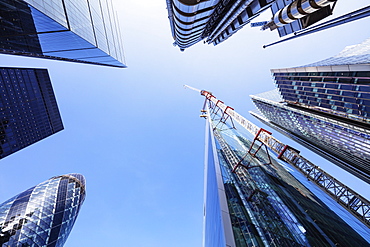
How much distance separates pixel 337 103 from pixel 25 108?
425ft

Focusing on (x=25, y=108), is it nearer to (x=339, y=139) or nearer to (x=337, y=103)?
(x=337, y=103)

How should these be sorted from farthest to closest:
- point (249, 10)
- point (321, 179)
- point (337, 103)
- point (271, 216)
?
point (337, 103), point (249, 10), point (321, 179), point (271, 216)

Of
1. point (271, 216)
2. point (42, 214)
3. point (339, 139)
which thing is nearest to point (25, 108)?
point (42, 214)

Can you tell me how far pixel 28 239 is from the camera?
159ft

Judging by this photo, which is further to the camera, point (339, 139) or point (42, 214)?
point (339, 139)

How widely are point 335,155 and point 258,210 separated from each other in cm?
8338

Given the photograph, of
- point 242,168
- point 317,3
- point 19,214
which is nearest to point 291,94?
point 317,3

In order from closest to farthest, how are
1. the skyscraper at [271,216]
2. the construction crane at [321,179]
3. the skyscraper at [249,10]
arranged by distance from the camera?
1. the skyscraper at [271,216]
2. the construction crane at [321,179]
3. the skyscraper at [249,10]

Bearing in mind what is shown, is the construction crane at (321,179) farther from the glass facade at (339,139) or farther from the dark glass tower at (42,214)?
the dark glass tower at (42,214)

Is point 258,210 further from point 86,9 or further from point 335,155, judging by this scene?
point 335,155

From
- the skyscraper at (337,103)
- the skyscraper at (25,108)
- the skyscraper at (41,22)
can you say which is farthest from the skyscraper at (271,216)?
the skyscraper at (25,108)

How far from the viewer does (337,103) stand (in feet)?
165

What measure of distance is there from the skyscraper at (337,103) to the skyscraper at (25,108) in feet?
393

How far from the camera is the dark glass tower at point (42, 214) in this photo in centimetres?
A: 4834
